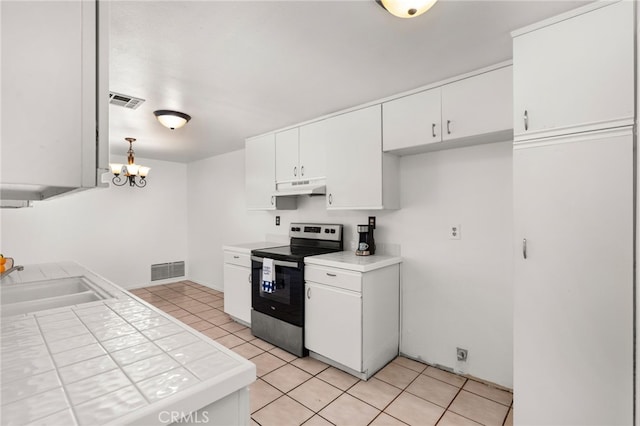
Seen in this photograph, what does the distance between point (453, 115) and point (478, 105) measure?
17 cm

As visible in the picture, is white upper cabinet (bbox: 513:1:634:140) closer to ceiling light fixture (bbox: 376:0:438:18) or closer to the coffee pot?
ceiling light fixture (bbox: 376:0:438:18)

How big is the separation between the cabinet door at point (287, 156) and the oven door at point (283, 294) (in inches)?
37.5

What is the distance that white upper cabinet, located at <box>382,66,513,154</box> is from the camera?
1976mm

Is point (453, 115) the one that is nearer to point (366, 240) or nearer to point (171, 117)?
point (366, 240)

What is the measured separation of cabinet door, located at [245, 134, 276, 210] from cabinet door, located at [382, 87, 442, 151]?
4.88 ft

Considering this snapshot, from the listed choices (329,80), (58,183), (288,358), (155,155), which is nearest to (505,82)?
(329,80)

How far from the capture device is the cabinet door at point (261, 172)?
11.7ft

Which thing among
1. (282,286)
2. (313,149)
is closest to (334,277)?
(282,286)

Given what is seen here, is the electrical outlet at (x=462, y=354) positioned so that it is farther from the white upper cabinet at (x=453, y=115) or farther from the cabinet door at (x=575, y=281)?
the white upper cabinet at (x=453, y=115)

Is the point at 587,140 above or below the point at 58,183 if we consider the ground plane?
above

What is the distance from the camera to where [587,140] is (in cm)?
146

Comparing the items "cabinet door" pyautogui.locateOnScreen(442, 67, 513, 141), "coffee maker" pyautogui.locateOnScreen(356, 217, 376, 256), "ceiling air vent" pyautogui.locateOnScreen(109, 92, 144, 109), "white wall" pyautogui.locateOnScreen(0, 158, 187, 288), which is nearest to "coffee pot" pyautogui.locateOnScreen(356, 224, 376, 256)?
"coffee maker" pyautogui.locateOnScreen(356, 217, 376, 256)

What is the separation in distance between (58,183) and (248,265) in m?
2.97

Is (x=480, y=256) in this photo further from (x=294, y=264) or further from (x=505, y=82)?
(x=294, y=264)
